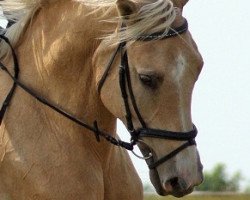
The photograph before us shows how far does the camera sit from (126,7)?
684 centimetres

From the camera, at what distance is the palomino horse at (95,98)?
655 cm

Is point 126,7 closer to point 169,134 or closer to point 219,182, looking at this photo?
point 169,134

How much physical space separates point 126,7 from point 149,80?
58cm

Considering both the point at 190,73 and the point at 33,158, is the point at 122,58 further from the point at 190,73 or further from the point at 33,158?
the point at 33,158

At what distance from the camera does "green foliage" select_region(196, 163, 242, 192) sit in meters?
A: 16.4

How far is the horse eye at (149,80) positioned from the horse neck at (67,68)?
520 mm

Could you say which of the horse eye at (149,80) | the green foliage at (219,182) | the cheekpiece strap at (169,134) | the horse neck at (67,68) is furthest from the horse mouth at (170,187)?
the green foliage at (219,182)

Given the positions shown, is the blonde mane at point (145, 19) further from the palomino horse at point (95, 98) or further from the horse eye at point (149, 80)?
the horse eye at point (149, 80)

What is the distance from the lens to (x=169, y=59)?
6.59 meters

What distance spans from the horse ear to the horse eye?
19.3 inches

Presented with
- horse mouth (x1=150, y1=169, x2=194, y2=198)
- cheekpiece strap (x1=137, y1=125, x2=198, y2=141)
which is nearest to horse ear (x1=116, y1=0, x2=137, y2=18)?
cheekpiece strap (x1=137, y1=125, x2=198, y2=141)

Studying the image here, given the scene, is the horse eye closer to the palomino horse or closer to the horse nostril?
the palomino horse

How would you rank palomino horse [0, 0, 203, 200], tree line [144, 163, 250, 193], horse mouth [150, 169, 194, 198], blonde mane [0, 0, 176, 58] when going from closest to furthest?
horse mouth [150, 169, 194, 198]
palomino horse [0, 0, 203, 200]
blonde mane [0, 0, 176, 58]
tree line [144, 163, 250, 193]

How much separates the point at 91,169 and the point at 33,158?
1.37ft
